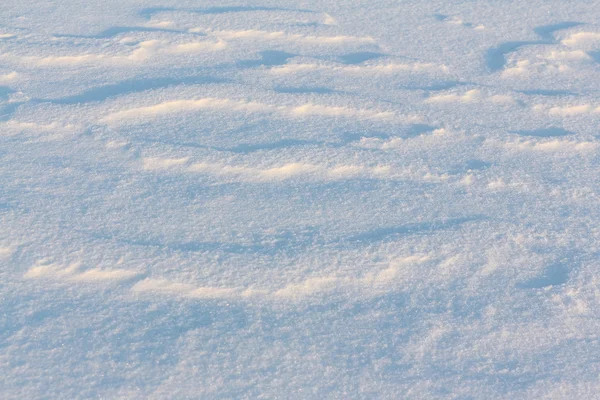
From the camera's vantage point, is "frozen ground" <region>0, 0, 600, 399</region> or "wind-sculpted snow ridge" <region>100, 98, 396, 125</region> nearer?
"frozen ground" <region>0, 0, 600, 399</region>

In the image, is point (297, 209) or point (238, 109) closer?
point (297, 209)

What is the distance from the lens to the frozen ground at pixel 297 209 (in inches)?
42.9

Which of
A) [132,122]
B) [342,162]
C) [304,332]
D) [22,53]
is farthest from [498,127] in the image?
[22,53]

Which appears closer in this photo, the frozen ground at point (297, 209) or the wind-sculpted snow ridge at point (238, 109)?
the frozen ground at point (297, 209)

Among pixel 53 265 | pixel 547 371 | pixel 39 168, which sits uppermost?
pixel 39 168

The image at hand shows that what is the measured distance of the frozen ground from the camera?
1090 mm

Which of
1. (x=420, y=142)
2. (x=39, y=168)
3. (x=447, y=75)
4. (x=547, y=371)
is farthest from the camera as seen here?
(x=447, y=75)

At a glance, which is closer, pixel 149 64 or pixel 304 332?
pixel 304 332

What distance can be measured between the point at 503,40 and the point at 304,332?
1434mm

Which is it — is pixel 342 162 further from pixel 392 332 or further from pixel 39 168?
pixel 39 168

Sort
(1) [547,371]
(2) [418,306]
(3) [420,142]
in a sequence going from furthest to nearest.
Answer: (3) [420,142], (2) [418,306], (1) [547,371]

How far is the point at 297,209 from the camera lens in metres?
1.40

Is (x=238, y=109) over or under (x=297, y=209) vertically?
over

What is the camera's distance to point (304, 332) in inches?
44.6
